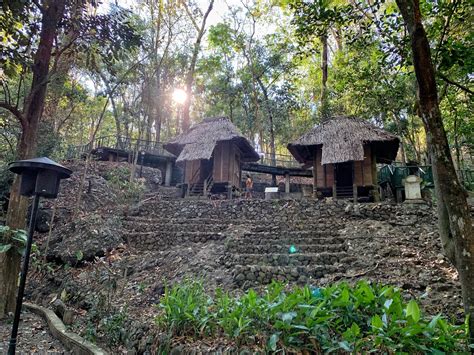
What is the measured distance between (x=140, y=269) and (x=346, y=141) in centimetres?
987

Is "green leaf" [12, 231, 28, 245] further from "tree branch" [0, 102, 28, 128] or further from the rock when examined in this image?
"tree branch" [0, 102, 28, 128]

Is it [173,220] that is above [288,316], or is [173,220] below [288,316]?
above

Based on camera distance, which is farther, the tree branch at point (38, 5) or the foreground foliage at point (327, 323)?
the tree branch at point (38, 5)

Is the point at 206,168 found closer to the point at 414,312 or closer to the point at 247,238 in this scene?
the point at 247,238

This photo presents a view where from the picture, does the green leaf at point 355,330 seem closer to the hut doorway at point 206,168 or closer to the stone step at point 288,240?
the stone step at point 288,240

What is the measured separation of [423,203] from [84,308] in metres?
10.8

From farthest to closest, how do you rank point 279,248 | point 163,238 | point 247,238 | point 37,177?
point 163,238, point 247,238, point 279,248, point 37,177

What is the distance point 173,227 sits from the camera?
10555mm

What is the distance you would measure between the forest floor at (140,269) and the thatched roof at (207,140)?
472 centimetres

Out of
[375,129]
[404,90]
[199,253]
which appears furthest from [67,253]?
[404,90]

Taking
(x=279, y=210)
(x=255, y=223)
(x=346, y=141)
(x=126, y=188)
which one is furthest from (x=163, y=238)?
(x=346, y=141)

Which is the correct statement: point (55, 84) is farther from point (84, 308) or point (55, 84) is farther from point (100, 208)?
point (84, 308)

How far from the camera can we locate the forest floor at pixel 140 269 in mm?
4816

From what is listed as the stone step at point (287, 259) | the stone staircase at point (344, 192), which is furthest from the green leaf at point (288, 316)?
the stone staircase at point (344, 192)
